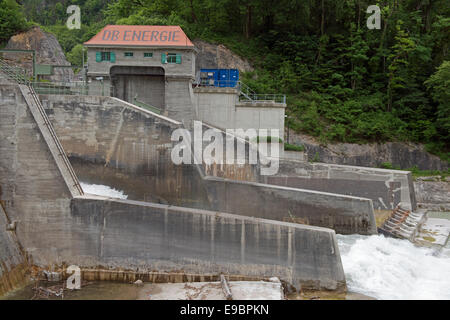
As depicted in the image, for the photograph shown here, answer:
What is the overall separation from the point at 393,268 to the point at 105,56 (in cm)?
1938

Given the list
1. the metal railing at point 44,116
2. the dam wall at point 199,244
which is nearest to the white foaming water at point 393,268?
the dam wall at point 199,244

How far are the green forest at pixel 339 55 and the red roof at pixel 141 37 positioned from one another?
34.2 ft

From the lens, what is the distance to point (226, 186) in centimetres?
1955

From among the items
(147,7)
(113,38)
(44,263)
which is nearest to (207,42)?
(147,7)

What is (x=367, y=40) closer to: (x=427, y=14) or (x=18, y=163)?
(x=427, y=14)

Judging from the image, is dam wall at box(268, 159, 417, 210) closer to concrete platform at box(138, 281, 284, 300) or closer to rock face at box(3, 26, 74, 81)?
concrete platform at box(138, 281, 284, 300)

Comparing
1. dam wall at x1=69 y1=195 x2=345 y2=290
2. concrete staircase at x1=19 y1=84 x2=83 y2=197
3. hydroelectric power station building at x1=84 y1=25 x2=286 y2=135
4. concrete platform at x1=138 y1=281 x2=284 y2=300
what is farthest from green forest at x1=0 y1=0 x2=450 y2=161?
concrete staircase at x1=19 y1=84 x2=83 y2=197

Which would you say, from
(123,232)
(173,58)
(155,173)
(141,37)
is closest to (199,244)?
(123,232)

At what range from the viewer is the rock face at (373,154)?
1293 inches

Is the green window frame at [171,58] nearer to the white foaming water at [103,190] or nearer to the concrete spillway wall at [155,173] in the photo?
the concrete spillway wall at [155,173]

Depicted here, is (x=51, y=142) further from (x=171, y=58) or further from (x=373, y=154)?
(x=373, y=154)

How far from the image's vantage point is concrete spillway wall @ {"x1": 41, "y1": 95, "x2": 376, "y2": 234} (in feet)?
63.5

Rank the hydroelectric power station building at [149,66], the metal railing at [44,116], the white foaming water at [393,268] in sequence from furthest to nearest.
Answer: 1. the hydroelectric power station building at [149,66]
2. the metal railing at [44,116]
3. the white foaming water at [393,268]

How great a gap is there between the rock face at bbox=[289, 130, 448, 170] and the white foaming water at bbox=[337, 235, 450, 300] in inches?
519
